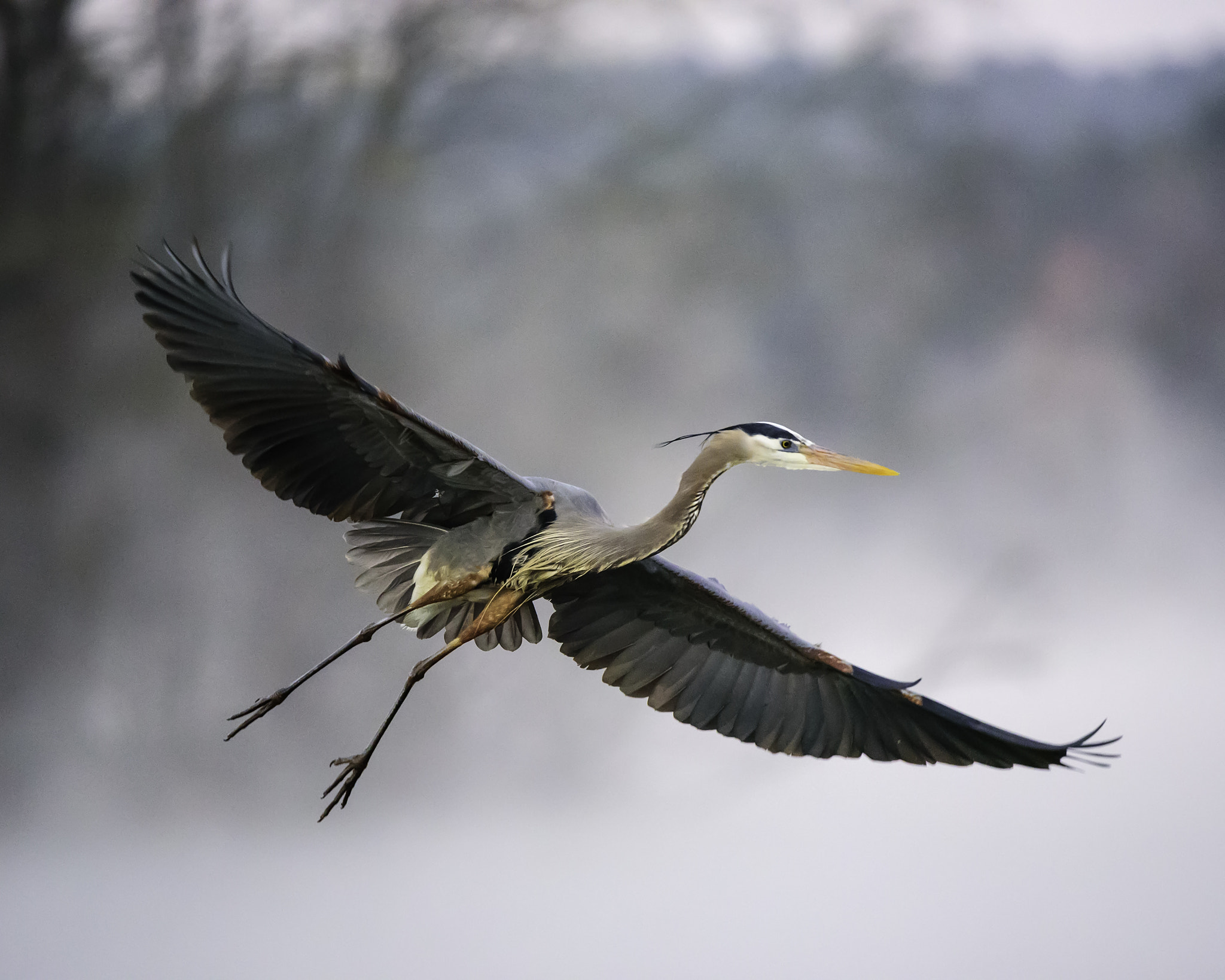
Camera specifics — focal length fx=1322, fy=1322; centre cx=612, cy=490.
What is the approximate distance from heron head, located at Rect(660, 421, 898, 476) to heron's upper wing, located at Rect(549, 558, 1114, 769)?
2.09 ft

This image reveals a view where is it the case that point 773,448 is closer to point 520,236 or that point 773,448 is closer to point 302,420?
point 302,420

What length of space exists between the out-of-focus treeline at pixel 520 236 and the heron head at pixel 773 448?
501 cm

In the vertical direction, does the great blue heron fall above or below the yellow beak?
below

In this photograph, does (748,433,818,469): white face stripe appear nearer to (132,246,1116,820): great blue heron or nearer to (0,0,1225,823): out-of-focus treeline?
(132,246,1116,820): great blue heron

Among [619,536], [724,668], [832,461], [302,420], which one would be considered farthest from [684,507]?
[302,420]

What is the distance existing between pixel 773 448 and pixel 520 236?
601cm

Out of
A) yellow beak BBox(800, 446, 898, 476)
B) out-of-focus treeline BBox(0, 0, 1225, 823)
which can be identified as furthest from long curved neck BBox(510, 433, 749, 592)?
out-of-focus treeline BBox(0, 0, 1225, 823)

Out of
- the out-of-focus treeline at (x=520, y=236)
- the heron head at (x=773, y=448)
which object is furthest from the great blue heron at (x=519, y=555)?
the out-of-focus treeline at (x=520, y=236)

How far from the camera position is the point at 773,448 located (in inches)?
133

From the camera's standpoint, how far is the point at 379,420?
11.5 ft

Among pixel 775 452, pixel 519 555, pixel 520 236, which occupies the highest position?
pixel 520 236

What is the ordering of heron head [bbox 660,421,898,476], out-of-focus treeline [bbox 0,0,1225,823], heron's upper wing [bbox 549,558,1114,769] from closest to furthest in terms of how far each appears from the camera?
heron head [bbox 660,421,898,476] → heron's upper wing [bbox 549,558,1114,769] → out-of-focus treeline [bbox 0,0,1225,823]

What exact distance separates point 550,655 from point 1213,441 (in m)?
4.55

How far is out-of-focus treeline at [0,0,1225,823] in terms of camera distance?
27.8ft
